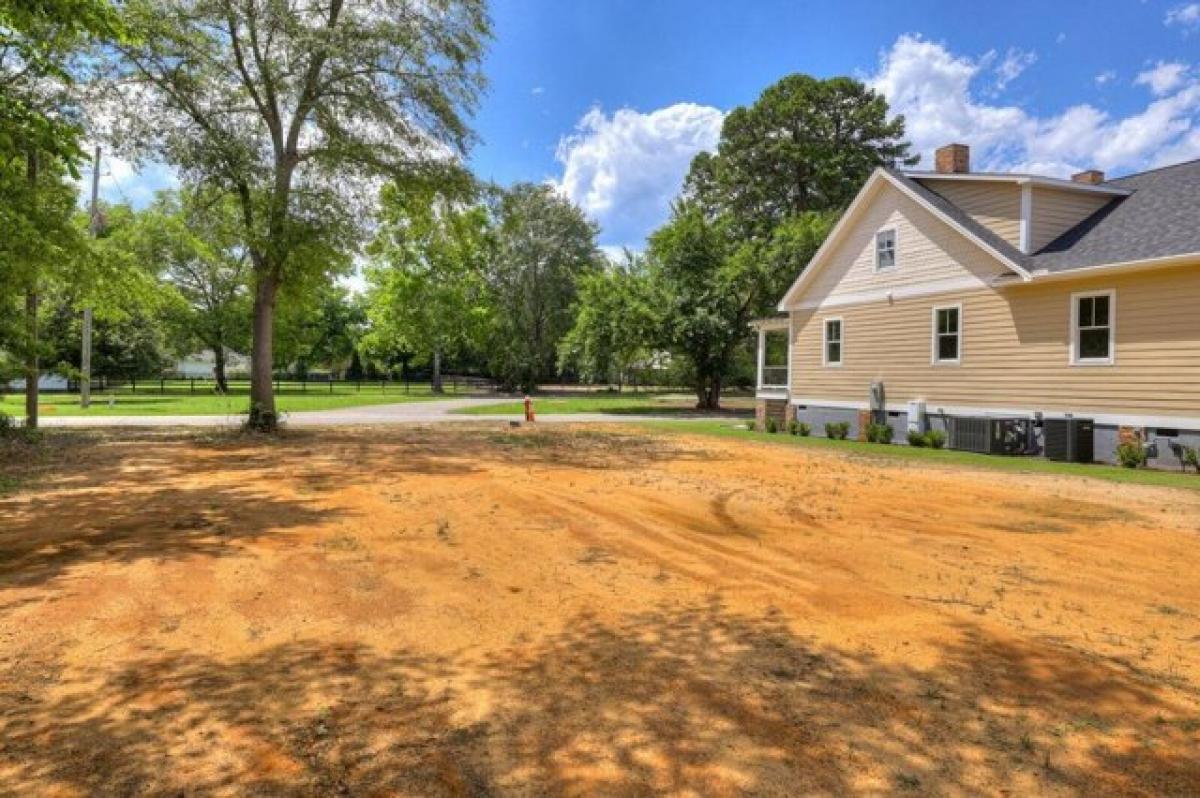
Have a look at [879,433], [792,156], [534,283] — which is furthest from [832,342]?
[534,283]

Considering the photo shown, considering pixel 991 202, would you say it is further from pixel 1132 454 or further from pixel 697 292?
pixel 697 292

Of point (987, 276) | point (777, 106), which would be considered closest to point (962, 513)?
point (987, 276)

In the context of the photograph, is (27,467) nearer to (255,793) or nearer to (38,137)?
(38,137)

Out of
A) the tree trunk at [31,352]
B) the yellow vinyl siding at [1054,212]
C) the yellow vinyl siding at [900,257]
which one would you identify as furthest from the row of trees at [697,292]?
the tree trunk at [31,352]

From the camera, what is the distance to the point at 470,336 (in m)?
48.0

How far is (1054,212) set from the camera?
52.3 feet

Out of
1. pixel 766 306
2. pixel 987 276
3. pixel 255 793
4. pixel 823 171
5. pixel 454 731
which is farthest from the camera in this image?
pixel 823 171

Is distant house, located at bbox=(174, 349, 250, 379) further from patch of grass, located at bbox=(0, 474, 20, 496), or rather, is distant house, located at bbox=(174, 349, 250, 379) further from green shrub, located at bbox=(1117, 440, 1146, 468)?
green shrub, located at bbox=(1117, 440, 1146, 468)

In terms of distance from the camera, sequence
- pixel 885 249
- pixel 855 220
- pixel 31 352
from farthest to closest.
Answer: pixel 855 220 → pixel 885 249 → pixel 31 352

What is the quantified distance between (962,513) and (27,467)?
548 inches

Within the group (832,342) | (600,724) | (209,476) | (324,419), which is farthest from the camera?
(324,419)

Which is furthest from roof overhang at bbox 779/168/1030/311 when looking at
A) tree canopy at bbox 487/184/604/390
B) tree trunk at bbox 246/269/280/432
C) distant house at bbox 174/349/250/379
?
distant house at bbox 174/349/250/379

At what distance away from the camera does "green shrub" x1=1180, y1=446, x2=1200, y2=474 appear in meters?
12.2

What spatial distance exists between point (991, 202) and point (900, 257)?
7.83ft
